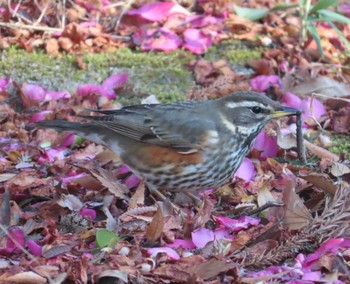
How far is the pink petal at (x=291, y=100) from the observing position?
748cm

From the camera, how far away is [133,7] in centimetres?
930

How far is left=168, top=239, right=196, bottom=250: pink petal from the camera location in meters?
5.12

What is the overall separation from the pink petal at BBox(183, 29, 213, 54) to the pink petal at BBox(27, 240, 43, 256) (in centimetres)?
404

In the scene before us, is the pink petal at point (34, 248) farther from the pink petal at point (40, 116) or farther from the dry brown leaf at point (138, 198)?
the pink petal at point (40, 116)

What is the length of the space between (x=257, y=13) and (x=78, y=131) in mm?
3195

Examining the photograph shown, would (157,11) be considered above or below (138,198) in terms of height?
below

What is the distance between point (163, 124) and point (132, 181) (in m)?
A: 0.49

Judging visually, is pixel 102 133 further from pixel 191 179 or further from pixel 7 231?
pixel 7 231

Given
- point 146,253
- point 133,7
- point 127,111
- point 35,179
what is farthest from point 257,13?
point 146,253

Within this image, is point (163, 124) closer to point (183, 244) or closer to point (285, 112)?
point (285, 112)

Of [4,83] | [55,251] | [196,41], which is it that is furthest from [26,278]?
[196,41]

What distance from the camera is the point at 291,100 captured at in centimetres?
750

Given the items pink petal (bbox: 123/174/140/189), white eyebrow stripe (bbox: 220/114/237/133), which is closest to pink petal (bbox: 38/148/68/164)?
pink petal (bbox: 123/174/140/189)

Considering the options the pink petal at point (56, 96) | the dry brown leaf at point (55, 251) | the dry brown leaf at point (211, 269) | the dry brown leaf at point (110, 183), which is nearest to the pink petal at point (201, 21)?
the pink petal at point (56, 96)
